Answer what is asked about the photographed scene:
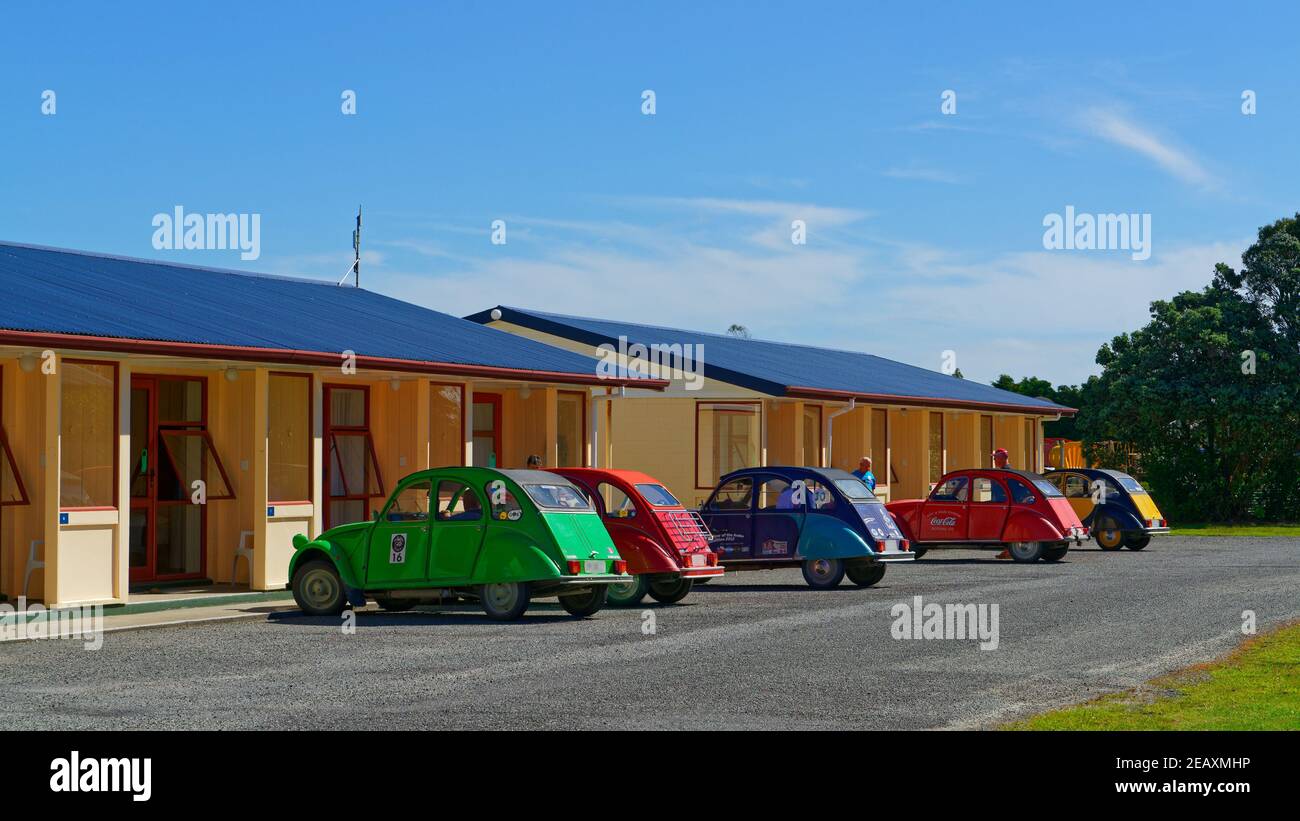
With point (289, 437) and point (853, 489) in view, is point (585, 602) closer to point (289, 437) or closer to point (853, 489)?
point (289, 437)

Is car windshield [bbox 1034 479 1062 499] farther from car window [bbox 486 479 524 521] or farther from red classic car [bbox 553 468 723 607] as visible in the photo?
car window [bbox 486 479 524 521]

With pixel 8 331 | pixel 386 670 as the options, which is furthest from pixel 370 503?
pixel 386 670

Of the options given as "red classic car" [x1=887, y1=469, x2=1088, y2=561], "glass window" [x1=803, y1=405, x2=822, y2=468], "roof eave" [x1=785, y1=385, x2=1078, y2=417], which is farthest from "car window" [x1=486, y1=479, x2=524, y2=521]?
"glass window" [x1=803, y1=405, x2=822, y2=468]

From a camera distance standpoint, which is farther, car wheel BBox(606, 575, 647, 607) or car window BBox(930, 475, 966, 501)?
car window BBox(930, 475, 966, 501)

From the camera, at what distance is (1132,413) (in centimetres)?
4722

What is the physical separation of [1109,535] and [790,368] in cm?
830

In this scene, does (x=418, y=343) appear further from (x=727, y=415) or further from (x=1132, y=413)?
(x=1132, y=413)

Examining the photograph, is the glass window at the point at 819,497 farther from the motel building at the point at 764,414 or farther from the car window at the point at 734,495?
the motel building at the point at 764,414

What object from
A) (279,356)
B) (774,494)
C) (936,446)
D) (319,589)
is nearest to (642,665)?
(319,589)

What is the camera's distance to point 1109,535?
32.8 metres

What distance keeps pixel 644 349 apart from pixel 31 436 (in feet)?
58.9

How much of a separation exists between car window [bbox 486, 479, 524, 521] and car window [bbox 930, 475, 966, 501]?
13.0 m

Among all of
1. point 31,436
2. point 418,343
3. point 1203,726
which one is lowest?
point 1203,726

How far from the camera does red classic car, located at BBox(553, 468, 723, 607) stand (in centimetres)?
1892
